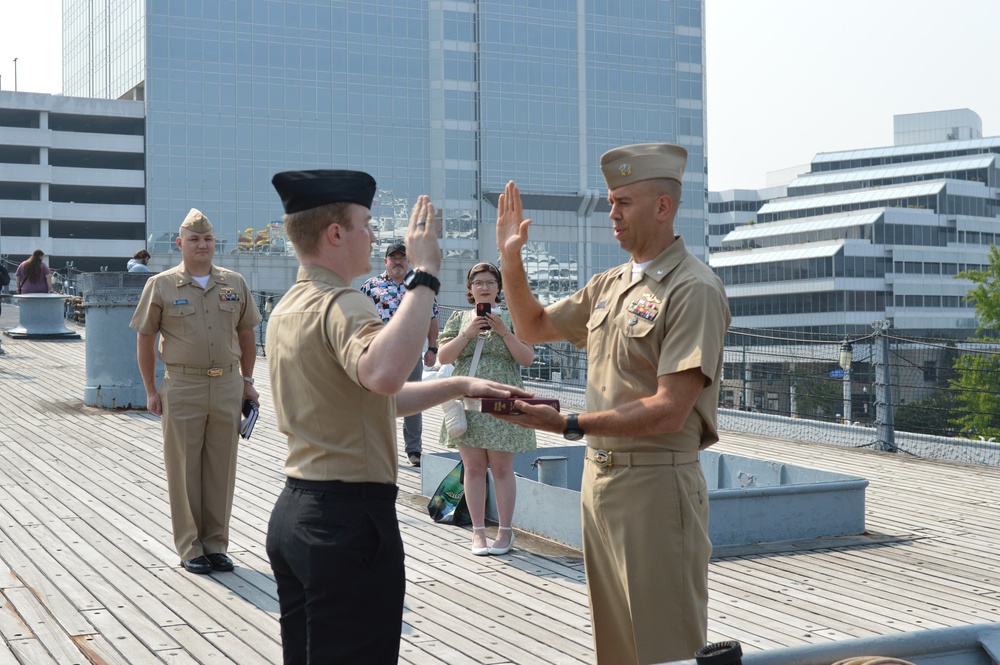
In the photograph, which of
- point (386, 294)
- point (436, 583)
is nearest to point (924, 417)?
point (386, 294)

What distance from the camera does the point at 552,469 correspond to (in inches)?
320

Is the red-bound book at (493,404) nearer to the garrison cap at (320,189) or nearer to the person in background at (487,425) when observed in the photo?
the garrison cap at (320,189)

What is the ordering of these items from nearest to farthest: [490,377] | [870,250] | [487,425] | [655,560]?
[655,560] < [487,425] < [490,377] < [870,250]

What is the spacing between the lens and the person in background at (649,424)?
322cm

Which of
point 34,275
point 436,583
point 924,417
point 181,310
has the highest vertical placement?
point 34,275

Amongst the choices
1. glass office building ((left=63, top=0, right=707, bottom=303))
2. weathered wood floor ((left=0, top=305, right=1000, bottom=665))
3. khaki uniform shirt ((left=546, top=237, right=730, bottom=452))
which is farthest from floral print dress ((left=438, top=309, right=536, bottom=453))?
glass office building ((left=63, top=0, right=707, bottom=303))

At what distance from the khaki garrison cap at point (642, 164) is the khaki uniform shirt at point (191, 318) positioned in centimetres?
373

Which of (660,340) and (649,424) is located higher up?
(660,340)

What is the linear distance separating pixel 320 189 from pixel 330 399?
567 mm

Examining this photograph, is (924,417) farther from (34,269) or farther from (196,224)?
(196,224)

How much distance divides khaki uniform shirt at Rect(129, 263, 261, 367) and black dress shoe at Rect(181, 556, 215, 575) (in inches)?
44.8

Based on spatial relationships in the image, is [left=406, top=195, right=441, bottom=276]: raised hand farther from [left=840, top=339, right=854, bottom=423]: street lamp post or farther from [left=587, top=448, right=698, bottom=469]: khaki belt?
[left=840, top=339, right=854, bottom=423]: street lamp post

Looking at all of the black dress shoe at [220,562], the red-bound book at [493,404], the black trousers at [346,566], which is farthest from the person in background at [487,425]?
the black trousers at [346,566]

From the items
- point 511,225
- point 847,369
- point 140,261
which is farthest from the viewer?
point 140,261
